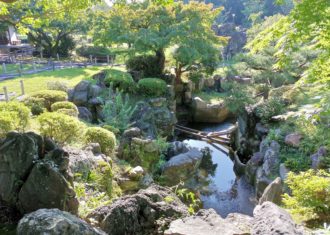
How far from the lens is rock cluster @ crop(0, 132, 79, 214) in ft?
13.0

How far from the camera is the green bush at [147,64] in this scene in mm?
18406

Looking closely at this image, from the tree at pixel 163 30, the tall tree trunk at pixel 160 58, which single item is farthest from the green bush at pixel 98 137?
the tall tree trunk at pixel 160 58

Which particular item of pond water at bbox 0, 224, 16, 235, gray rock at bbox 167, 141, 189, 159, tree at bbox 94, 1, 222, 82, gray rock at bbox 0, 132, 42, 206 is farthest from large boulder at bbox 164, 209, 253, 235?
tree at bbox 94, 1, 222, 82

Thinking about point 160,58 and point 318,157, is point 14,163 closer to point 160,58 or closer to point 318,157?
point 318,157

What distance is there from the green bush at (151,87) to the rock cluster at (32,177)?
11.6 m

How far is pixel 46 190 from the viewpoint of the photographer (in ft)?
13.0

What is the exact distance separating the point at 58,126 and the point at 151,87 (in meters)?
9.34

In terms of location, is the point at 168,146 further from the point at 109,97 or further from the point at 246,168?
the point at 109,97

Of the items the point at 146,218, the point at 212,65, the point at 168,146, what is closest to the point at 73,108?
the point at 168,146

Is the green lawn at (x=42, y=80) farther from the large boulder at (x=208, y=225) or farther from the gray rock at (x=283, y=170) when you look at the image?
the large boulder at (x=208, y=225)

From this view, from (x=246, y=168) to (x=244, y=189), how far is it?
0.83 m

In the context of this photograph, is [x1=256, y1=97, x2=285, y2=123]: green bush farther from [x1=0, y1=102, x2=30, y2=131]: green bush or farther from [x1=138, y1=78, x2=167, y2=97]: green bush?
[x1=0, y1=102, x2=30, y2=131]: green bush

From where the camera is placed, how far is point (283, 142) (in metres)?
9.93

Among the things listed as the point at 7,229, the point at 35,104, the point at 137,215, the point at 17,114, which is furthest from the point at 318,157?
the point at 35,104
